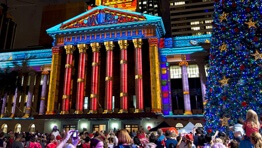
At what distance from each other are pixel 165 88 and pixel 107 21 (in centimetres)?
1514

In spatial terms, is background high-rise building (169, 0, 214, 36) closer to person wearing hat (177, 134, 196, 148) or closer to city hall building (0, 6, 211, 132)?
city hall building (0, 6, 211, 132)

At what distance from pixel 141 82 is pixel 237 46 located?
78.2 feet

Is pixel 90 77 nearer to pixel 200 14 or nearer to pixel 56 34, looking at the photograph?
pixel 56 34

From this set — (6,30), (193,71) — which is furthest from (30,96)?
(6,30)

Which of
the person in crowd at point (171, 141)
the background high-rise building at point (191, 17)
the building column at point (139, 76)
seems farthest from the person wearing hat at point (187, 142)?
the background high-rise building at point (191, 17)

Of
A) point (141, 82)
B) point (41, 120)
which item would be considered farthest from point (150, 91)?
point (41, 120)

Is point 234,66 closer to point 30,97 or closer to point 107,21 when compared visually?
point 107,21

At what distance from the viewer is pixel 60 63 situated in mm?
40844

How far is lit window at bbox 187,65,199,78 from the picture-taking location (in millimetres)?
38188

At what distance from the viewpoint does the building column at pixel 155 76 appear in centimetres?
3388

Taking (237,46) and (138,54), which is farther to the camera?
(138,54)

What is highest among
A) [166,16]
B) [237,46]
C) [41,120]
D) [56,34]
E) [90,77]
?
[166,16]

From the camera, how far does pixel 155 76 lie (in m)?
35.1

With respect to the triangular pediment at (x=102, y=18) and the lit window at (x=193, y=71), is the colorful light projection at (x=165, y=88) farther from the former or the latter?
the triangular pediment at (x=102, y=18)
